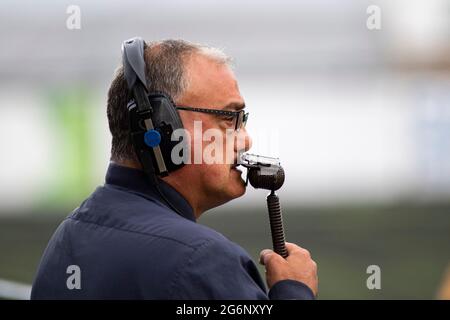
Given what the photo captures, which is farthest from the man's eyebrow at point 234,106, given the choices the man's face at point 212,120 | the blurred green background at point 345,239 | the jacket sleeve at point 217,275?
the blurred green background at point 345,239

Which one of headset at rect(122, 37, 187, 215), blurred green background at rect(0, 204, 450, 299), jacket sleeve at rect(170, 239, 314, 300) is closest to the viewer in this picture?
jacket sleeve at rect(170, 239, 314, 300)

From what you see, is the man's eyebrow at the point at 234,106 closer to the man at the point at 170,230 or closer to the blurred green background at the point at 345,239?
the man at the point at 170,230

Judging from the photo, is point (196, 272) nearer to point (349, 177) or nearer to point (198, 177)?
point (198, 177)

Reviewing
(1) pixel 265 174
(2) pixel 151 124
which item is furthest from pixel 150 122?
(1) pixel 265 174

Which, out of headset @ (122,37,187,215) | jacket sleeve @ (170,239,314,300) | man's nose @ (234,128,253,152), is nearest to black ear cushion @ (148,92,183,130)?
headset @ (122,37,187,215)

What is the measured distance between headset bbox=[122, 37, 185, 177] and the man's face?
0.03 m

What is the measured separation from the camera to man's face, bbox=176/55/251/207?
1391mm

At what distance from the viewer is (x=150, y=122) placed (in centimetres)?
136

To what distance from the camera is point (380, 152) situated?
23.6ft

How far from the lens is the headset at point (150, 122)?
136 cm

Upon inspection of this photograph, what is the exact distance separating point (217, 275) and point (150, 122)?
0.99 ft

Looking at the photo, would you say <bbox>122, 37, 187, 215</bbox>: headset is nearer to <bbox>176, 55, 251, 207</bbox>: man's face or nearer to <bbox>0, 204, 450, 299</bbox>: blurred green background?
<bbox>176, 55, 251, 207</bbox>: man's face

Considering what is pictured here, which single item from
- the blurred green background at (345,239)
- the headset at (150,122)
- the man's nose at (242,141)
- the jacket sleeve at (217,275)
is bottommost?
the blurred green background at (345,239)

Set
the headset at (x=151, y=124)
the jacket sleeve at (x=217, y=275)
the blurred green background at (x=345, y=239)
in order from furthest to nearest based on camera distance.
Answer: the blurred green background at (x=345, y=239)
the headset at (x=151, y=124)
the jacket sleeve at (x=217, y=275)
